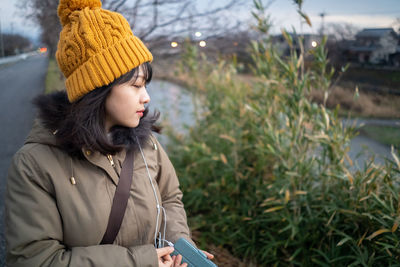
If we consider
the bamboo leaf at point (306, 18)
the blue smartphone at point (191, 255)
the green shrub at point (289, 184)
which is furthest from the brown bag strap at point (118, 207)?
the bamboo leaf at point (306, 18)

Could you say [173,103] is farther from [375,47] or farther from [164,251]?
[164,251]

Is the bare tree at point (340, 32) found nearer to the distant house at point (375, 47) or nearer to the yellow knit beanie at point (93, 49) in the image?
the distant house at point (375, 47)

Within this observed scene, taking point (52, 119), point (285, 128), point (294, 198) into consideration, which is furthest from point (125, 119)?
point (285, 128)

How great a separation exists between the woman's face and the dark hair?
0.06 ft

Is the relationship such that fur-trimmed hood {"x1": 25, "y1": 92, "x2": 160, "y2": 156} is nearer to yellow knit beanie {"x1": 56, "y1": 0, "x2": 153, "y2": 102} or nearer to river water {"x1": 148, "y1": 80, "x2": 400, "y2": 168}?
yellow knit beanie {"x1": 56, "y1": 0, "x2": 153, "y2": 102}

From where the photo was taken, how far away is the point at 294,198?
2527 mm

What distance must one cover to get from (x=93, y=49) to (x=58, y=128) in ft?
1.05

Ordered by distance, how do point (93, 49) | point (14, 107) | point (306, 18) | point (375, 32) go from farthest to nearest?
point (14, 107) < point (375, 32) < point (306, 18) < point (93, 49)

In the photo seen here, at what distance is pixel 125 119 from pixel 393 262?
1.82m

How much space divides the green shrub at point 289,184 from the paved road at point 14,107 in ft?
6.13

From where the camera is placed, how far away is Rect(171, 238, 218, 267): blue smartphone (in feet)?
3.89

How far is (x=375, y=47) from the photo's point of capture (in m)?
2.97

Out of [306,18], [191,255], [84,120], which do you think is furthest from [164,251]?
[306,18]

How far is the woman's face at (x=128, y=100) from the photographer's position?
1247 mm
